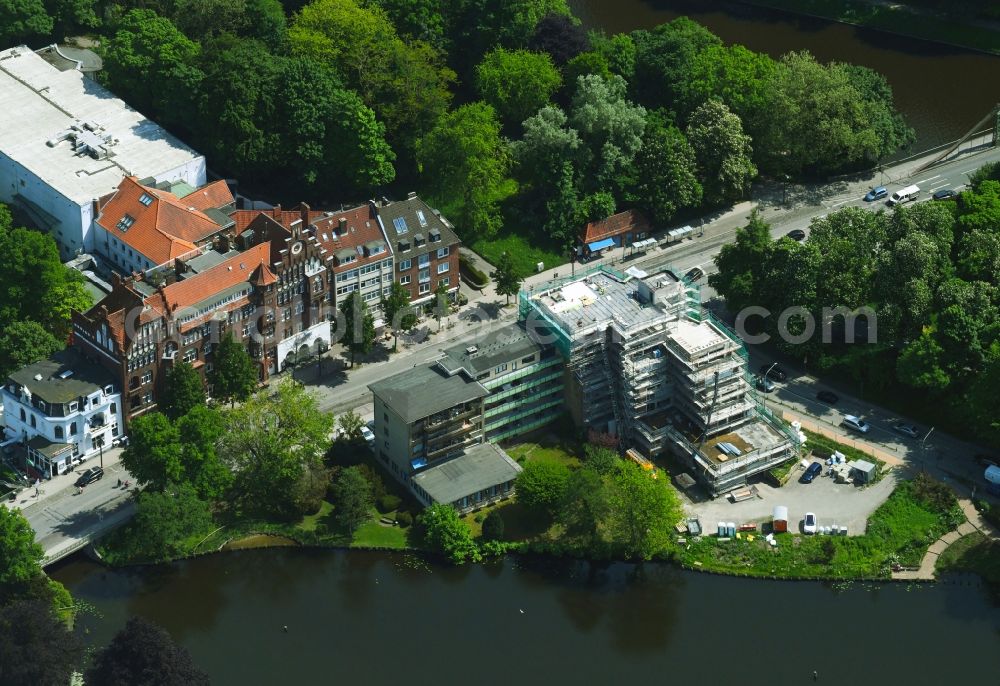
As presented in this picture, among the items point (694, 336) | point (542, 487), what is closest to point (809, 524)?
point (694, 336)

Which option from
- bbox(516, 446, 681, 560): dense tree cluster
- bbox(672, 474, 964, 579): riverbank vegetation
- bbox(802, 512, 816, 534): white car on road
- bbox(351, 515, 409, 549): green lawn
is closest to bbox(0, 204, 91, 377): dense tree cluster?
bbox(351, 515, 409, 549): green lawn

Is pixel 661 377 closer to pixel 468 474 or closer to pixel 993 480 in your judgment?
pixel 468 474

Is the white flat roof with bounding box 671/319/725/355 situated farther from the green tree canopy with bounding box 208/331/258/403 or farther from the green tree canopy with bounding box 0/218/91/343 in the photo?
the green tree canopy with bounding box 0/218/91/343

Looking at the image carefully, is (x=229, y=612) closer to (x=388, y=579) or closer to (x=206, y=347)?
(x=388, y=579)

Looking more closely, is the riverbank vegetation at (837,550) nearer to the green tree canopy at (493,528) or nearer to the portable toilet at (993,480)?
the portable toilet at (993,480)

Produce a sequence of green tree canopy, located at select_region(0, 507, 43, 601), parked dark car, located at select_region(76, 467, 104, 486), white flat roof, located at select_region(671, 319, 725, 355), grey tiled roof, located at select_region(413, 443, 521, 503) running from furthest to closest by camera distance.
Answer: white flat roof, located at select_region(671, 319, 725, 355) → parked dark car, located at select_region(76, 467, 104, 486) → grey tiled roof, located at select_region(413, 443, 521, 503) → green tree canopy, located at select_region(0, 507, 43, 601)

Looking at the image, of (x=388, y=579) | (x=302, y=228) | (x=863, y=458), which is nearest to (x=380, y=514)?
(x=388, y=579)
